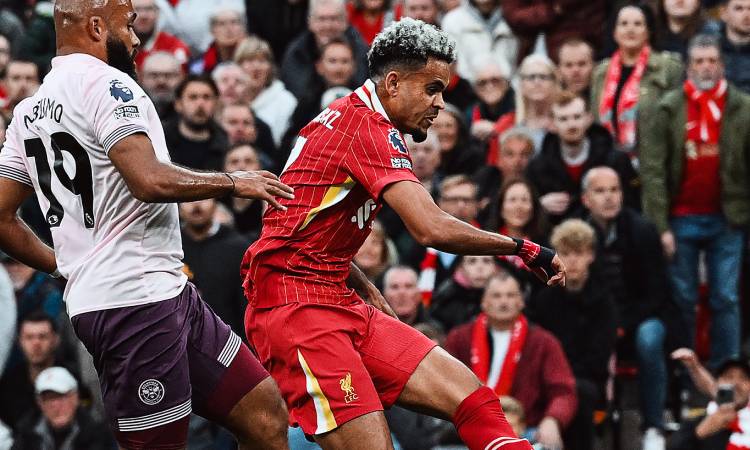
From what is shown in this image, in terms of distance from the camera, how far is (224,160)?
38.8ft

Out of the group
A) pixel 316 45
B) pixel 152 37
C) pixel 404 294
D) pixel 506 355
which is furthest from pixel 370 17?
pixel 506 355

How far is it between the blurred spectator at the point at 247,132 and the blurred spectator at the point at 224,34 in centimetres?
137

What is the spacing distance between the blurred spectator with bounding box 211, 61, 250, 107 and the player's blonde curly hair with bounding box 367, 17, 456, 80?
20.7 ft

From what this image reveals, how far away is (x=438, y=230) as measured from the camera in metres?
6.21

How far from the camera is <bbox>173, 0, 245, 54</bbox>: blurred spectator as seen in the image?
1452 centimetres

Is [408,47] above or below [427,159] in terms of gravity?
above

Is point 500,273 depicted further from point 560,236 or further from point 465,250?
point 465,250

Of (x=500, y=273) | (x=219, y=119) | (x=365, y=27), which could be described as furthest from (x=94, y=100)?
(x=365, y=27)

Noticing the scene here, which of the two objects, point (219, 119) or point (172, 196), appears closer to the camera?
point (172, 196)

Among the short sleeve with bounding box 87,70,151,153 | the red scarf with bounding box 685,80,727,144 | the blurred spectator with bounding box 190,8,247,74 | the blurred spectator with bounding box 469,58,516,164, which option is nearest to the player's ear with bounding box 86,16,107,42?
the short sleeve with bounding box 87,70,151,153

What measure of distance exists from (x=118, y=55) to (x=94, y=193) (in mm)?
568

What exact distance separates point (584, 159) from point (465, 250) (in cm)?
541

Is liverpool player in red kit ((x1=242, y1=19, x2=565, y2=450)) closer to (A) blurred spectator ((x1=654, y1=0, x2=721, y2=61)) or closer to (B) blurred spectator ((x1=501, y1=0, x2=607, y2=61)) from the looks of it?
(A) blurred spectator ((x1=654, y1=0, x2=721, y2=61))

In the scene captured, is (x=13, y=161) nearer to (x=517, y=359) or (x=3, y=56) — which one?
(x=517, y=359)
